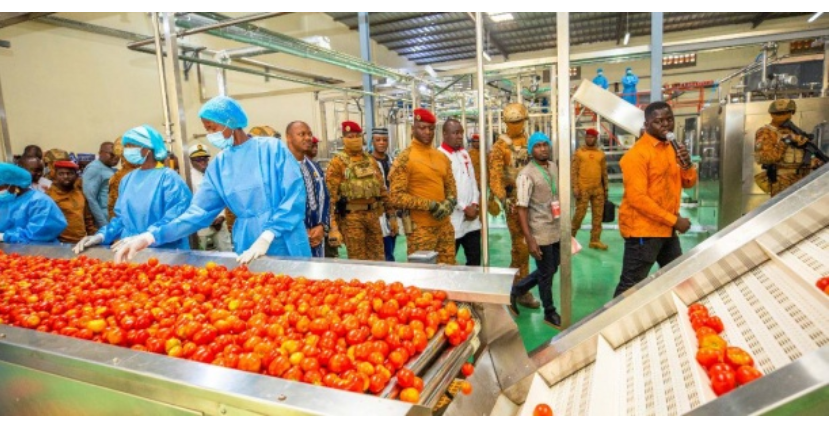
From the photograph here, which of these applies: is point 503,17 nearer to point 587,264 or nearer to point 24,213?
point 587,264

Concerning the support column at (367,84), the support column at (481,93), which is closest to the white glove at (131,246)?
the support column at (481,93)

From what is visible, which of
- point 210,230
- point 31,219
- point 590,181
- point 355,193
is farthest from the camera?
point 590,181

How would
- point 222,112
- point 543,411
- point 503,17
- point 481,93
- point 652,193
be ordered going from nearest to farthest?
point 543,411 → point 481,93 → point 222,112 → point 652,193 → point 503,17

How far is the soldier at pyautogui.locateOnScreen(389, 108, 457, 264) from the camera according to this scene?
3918 mm

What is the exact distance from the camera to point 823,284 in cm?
148

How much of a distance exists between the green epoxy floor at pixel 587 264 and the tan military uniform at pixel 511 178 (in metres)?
0.56

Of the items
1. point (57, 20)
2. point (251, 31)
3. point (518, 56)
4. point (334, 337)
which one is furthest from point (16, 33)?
point (518, 56)

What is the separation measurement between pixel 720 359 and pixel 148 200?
3.67m

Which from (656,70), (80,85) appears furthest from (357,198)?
(80,85)

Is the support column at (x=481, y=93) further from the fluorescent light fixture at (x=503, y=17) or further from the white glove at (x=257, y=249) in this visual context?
the fluorescent light fixture at (x=503, y=17)

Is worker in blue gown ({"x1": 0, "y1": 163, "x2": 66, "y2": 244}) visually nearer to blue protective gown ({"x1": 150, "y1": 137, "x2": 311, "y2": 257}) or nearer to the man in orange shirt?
blue protective gown ({"x1": 150, "y1": 137, "x2": 311, "y2": 257})

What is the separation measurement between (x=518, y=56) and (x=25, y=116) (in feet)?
56.4

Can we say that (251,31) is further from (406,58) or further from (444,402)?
(406,58)

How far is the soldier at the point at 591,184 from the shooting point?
6.53 metres
